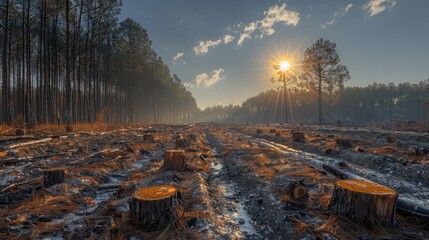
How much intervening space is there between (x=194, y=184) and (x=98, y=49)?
2934cm

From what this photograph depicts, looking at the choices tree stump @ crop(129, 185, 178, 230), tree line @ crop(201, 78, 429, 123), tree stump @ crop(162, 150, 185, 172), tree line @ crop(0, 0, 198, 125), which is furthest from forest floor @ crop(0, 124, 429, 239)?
tree line @ crop(201, 78, 429, 123)

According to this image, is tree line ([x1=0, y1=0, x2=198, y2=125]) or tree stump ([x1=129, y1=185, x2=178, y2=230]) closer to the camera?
tree stump ([x1=129, y1=185, x2=178, y2=230])

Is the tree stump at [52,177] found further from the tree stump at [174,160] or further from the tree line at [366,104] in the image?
the tree line at [366,104]

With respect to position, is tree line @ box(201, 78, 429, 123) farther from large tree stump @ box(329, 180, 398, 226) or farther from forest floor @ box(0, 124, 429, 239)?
large tree stump @ box(329, 180, 398, 226)

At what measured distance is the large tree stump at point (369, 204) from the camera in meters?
3.48

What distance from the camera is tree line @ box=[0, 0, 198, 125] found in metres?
19.7


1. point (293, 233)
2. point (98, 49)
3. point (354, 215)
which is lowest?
point (293, 233)

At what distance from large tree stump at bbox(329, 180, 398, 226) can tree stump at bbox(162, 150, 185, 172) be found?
15.5 feet

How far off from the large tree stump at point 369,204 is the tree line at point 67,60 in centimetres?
1846

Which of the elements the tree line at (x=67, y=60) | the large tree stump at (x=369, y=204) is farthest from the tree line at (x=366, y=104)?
the large tree stump at (x=369, y=204)

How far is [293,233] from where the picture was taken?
139 inches

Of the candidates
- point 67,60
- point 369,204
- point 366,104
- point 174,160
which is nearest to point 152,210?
point 369,204

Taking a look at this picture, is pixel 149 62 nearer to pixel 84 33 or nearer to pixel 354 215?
pixel 84 33

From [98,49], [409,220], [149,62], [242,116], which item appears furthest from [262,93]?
[409,220]
